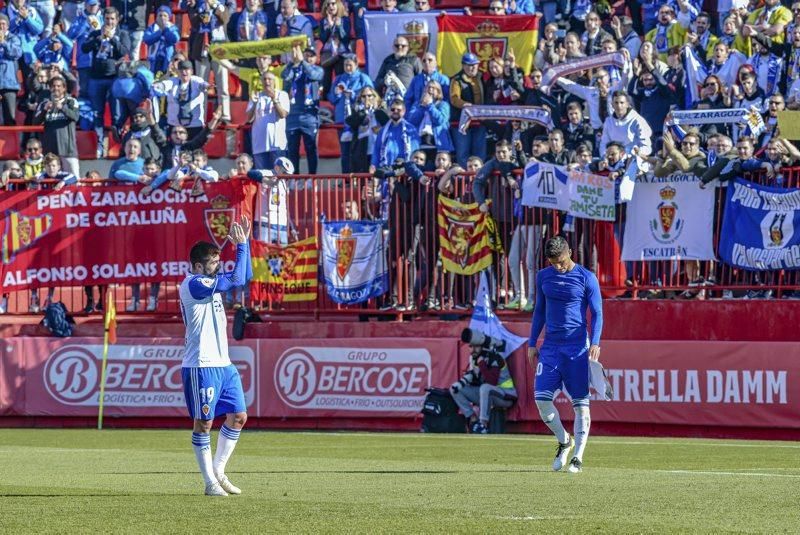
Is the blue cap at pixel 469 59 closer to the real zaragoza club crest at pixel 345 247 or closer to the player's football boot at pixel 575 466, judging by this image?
the real zaragoza club crest at pixel 345 247

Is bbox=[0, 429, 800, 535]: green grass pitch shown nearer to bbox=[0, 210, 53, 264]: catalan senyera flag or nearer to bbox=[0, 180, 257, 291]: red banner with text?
bbox=[0, 180, 257, 291]: red banner with text

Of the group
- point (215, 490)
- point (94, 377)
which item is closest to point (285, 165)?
point (94, 377)

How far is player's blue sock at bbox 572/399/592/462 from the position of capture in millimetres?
13598

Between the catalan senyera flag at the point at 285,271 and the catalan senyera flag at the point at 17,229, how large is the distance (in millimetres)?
3196

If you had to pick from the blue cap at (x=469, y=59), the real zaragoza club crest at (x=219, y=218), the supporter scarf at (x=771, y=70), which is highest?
the blue cap at (x=469, y=59)

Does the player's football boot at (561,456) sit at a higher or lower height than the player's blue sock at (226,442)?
lower

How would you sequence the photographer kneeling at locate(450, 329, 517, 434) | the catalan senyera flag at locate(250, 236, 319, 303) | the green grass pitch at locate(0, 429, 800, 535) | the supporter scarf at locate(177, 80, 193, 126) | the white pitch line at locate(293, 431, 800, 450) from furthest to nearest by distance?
the supporter scarf at locate(177, 80, 193, 126) → the catalan senyera flag at locate(250, 236, 319, 303) → the photographer kneeling at locate(450, 329, 517, 434) → the white pitch line at locate(293, 431, 800, 450) → the green grass pitch at locate(0, 429, 800, 535)

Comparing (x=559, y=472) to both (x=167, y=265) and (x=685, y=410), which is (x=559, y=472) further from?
(x=167, y=265)

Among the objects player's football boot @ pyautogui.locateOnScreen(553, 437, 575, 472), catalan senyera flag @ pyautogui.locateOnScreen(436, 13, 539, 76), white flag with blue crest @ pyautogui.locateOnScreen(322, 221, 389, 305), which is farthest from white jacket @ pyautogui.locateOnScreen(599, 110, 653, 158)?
player's football boot @ pyautogui.locateOnScreen(553, 437, 575, 472)

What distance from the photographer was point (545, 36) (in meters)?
25.6

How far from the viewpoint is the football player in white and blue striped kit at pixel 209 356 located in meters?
12.0

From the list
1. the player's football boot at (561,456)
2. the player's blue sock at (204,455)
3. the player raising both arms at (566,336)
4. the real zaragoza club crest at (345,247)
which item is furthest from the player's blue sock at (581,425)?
the real zaragoza club crest at (345,247)

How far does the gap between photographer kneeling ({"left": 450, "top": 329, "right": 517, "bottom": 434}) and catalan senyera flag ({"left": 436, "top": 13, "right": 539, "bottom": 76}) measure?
6242mm

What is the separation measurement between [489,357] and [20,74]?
40.4 feet
